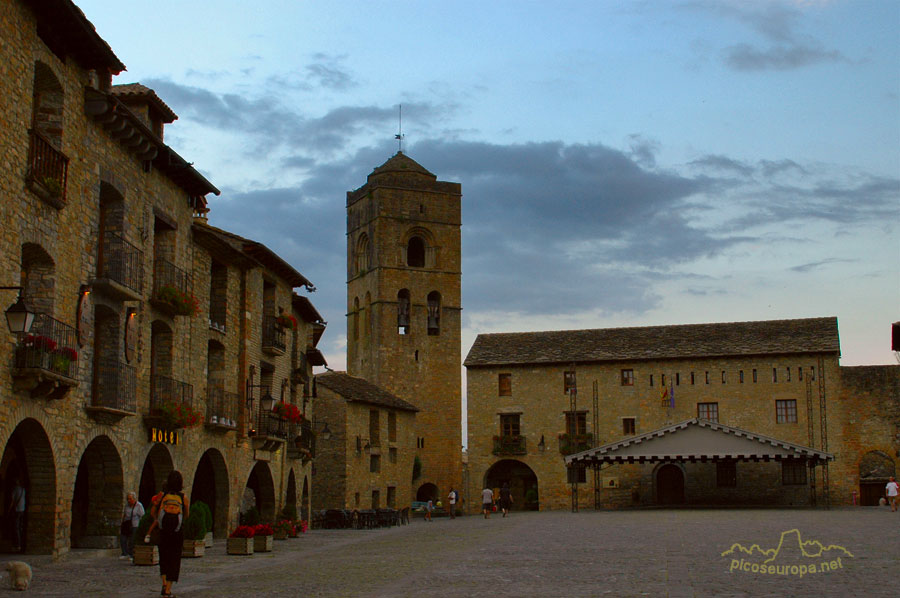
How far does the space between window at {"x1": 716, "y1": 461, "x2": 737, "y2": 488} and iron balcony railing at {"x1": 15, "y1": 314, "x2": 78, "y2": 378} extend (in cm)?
3794

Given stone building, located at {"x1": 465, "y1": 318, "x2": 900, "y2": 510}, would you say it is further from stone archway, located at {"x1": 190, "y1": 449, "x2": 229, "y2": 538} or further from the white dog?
the white dog

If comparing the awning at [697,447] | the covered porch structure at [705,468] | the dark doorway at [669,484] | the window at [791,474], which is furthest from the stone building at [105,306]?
the window at [791,474]

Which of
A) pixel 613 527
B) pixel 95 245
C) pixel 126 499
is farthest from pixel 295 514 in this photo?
pixel 95 245

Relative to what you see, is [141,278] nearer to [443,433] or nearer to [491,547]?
[491,547]

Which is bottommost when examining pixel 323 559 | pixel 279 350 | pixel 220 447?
pixel 323 559

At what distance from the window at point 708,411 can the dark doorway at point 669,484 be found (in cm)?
286

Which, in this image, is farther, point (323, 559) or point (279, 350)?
point (279, 350)

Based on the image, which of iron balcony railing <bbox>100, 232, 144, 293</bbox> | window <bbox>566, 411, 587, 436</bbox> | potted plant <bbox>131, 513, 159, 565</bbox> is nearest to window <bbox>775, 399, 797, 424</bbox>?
window <bbox>566, 411, 587, 436</bbox>

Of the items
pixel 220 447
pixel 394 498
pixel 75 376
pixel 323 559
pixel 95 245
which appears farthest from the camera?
pixel 394 498

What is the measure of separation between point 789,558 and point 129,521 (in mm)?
11695

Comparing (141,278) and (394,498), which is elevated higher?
(141,278)

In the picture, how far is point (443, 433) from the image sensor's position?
59.9 m

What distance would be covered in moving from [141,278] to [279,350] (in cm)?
928

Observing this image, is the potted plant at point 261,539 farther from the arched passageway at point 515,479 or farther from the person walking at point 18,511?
the arched passageway at point 515,479
